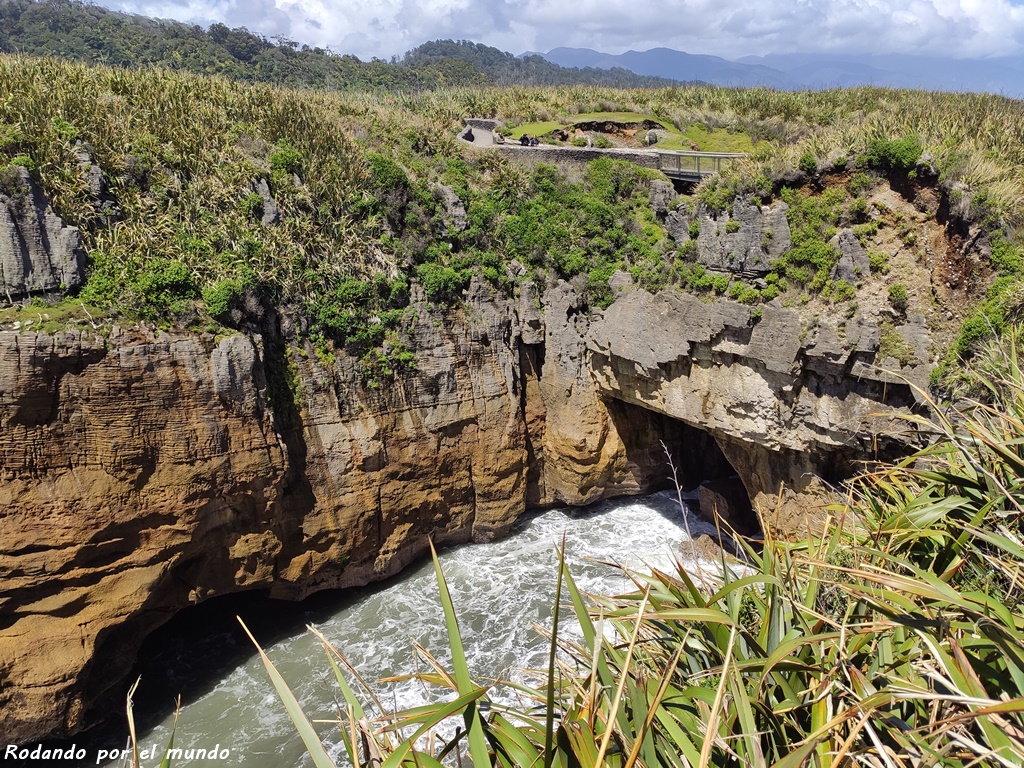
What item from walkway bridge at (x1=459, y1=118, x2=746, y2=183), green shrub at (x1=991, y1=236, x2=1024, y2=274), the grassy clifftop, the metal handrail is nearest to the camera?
green shrub at (x1=991, y1=236, x2=1024, y2=274)

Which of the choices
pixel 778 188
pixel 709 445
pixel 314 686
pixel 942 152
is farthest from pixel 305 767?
pixel 942 152

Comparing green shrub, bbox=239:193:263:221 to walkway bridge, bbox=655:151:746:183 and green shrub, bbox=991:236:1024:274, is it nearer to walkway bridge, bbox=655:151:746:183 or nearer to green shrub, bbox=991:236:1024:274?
walkway bridge, bbox=655:151:746:183

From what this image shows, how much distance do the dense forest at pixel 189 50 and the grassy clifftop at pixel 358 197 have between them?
63.3ft

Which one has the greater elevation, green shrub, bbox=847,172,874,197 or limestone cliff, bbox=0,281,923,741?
green shrub, bbox=847,172,874,197

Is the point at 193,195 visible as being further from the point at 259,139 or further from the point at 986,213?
the point at 986,213

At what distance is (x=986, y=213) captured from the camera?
9992mm

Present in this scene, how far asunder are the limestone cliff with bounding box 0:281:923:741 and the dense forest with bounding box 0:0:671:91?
2307cm

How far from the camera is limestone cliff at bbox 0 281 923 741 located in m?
8.70

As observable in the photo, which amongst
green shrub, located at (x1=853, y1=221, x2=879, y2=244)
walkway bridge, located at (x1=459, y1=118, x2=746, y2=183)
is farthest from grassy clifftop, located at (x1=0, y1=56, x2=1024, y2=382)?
walkway bridge, located at (x1=459, y1=118, x2=746, y2=183)

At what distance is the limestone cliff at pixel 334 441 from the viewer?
8.70 meters

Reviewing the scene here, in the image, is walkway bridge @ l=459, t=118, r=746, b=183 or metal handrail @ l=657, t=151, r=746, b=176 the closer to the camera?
metal handrail @ l=657, t=151, r=746, b=176

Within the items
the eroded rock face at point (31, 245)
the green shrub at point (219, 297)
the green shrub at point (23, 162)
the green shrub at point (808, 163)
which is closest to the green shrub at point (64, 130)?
the green shrub at point (23, 162)

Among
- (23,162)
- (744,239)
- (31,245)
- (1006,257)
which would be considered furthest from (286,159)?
(1006,257)

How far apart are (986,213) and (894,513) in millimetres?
8337
